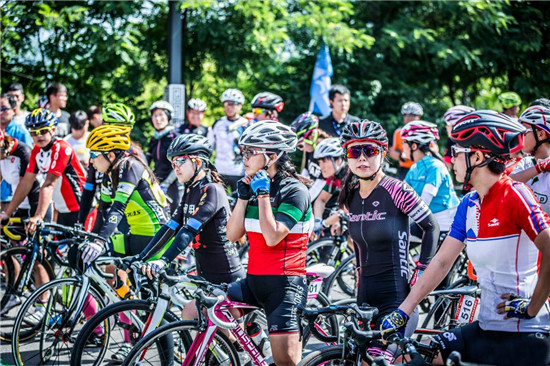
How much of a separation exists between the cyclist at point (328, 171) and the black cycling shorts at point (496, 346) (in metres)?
4.37

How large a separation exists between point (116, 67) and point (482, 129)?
420 inches

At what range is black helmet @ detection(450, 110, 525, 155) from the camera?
130 inches

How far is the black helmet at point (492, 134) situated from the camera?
3311 mm

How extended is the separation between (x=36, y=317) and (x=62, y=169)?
6.31 feet

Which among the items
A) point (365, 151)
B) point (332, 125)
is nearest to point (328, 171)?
point (332, 125)

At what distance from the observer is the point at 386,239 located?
4230 mm

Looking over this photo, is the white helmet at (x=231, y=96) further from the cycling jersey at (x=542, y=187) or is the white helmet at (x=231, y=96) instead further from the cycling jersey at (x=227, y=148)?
the cycling jersey at (x=542, y=187)

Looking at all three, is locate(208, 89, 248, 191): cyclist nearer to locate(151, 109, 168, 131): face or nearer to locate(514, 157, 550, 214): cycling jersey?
locate(151, 109, 168, 131): face

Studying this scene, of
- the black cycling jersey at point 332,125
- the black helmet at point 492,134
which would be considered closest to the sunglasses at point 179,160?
the black helmet at point 492,134

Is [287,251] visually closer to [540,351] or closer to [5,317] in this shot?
[540,351]

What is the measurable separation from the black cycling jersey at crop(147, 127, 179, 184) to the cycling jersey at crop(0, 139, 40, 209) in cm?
233

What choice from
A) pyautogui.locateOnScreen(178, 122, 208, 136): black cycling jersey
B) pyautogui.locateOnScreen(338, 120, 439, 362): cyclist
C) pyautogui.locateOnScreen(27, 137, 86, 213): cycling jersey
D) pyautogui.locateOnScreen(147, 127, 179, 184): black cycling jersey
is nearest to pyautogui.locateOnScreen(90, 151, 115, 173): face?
pyautogui.locateOnScreen(27, 137, 86, 213): cycling jersey

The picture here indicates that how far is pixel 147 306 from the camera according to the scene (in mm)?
4664

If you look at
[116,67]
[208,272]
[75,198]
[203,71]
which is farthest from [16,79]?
[208,272]
